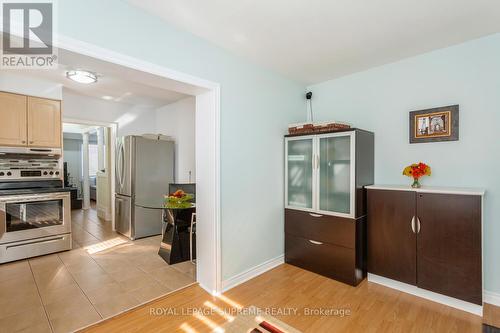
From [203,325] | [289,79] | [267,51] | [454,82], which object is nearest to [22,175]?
[203,325]

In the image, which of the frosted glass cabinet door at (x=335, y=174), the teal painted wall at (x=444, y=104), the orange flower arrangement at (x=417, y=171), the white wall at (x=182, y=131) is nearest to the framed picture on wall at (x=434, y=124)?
the teal painted wall at (x=444, y=104)

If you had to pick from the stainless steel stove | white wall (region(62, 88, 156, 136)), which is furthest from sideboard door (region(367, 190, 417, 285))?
white wall (region(62, 88, 156, 136))

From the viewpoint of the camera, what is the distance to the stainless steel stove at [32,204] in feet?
9.80

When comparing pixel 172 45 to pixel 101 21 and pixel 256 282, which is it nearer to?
pixel 101 21

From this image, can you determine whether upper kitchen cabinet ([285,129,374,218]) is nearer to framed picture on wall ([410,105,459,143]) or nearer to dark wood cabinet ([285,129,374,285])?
dark wood cabinet ([285,129,374,285])

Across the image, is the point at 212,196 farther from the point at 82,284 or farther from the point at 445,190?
the point at 445,190

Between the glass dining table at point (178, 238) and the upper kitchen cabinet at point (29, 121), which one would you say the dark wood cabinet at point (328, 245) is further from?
the upper kitchen cabinet at point (29, 121)

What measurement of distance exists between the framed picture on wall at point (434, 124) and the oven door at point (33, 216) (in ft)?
15.2

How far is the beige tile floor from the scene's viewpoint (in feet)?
6.34

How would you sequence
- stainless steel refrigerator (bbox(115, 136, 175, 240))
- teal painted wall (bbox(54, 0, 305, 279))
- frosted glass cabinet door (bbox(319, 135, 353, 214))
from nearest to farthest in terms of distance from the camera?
teal painted wall (bbox(54, 0, 305, 279)), frosted glass cabinet door (bbox(319, 135, 353, 214)), stainless steel refrigerator (bbox(115, 136, 175, 240))

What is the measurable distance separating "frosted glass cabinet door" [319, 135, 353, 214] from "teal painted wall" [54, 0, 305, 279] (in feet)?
1.90

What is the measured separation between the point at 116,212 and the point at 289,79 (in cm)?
378

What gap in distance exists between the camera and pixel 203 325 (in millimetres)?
1889

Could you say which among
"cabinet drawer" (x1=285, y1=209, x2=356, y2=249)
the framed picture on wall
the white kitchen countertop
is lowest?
"cabinet drawer" (x1=285, y1=209, x2=356, y2=249)
